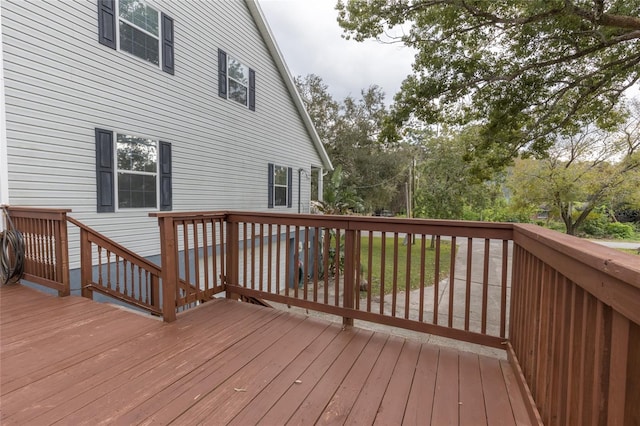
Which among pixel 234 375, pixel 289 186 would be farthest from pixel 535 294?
pixel 289 186

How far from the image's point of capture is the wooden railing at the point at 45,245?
132 inches

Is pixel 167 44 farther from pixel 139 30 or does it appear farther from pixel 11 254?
pixel 11 254

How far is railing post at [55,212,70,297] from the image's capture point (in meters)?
3.30

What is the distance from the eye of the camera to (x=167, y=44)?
→ 19.7ft

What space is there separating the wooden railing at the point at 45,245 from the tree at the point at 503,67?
247 inches

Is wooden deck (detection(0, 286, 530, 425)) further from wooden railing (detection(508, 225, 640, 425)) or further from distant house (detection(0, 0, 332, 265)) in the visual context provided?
distant house (detection(0, 0, 332, 265))

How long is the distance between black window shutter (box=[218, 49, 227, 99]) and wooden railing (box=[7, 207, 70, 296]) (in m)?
4.72

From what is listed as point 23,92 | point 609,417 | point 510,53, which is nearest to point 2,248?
point 23,92

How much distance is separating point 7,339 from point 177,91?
5.26 meters

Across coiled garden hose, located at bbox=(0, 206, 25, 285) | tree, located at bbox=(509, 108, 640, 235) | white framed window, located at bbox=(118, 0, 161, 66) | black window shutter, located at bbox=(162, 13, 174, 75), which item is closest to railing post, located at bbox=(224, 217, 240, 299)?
coiled garden hose, located at bbox=(0, 206, 25, 285)

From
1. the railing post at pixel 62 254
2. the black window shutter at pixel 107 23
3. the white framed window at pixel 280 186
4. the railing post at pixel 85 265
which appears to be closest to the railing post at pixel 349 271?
the railing post at pixel 85 265

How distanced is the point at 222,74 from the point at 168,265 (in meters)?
6.05

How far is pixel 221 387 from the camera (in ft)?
6.15

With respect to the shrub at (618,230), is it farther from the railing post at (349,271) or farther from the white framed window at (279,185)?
the railing post at (349,271)
